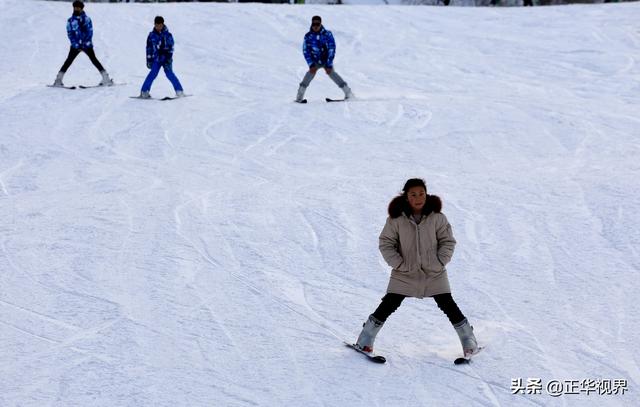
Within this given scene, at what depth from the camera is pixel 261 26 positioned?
24.5 meters

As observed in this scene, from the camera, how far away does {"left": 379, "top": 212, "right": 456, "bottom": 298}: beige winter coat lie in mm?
5547

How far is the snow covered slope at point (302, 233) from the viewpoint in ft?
19.0

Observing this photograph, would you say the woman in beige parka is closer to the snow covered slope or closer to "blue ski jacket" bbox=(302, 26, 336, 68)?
the snow covered slope

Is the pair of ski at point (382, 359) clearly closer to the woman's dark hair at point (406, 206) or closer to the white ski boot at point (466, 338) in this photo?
the white ski boot at point (466, 338)

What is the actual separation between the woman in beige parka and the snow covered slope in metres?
0.61

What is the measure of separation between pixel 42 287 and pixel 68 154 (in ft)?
17.6

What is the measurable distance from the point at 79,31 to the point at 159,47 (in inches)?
67.9

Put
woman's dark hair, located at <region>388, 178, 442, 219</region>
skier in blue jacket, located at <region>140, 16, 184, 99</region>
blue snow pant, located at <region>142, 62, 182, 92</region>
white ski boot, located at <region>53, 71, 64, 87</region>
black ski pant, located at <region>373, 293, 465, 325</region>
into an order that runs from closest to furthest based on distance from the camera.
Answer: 1. woman's dark hair, located at <region>388, 178, 442, 219</region>
2. black ski pant, located at <region>373, 293, 465, 325</region>
3. skier in blue jacket, located at <region>140, 16, 184, 99</region>
4. blue snow pant, located at <region>142, 62, 182, 92</region>
5. white ski boot, located at <region>53, 71, 64, 87</region>

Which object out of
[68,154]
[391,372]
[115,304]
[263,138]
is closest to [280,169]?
[263,138]

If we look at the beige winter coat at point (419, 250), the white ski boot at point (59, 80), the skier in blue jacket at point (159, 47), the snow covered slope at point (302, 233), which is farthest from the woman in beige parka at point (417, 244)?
the white ski boot at point (59, 80)

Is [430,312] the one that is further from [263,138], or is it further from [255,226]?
[263,138]

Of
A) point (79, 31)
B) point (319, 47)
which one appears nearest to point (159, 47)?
point (79, 31)

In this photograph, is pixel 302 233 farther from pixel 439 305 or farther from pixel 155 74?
pixel 155 74

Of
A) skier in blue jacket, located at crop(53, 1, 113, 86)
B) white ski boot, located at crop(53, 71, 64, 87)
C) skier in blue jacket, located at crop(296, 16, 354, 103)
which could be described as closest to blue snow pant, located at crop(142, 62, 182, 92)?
skier in blue jacket, located at crop(53, 1, 113, 86)
